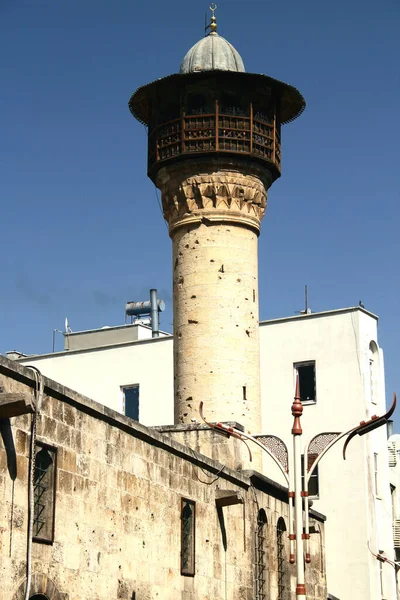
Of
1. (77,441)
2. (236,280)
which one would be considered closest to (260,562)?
(236,280)

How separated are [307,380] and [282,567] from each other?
1142cm

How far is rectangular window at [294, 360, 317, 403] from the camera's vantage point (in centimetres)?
3472

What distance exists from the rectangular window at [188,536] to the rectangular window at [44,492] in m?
4.79

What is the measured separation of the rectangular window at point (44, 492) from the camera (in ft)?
48.2

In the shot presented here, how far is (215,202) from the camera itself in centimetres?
2706

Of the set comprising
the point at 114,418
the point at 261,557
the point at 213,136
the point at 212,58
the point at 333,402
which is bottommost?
the point at 261,557

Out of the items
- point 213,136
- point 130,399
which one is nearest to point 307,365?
point 130,399

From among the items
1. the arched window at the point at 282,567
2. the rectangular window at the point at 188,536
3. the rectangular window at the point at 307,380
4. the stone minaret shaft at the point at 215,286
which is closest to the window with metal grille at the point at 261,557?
the arched window at the point at 282,567

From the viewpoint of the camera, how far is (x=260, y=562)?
75.0 ft

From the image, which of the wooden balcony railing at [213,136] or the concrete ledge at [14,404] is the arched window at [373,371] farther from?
the concrete ledge at [14,404]

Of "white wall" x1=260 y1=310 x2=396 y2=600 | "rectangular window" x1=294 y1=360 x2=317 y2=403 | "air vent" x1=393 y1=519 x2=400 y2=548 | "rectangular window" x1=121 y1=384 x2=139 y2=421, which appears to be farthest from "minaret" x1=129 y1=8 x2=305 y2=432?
"rectangular window" x1=121 y1=384 x2=139 y2=421

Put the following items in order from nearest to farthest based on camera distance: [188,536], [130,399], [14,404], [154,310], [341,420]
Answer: [14,404] < [188,536] < [341,420] < [130,399] < [154,310]

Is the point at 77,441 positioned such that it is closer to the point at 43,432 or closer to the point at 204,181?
the point at 43,432

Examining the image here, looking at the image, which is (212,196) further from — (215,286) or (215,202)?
(215,286)
